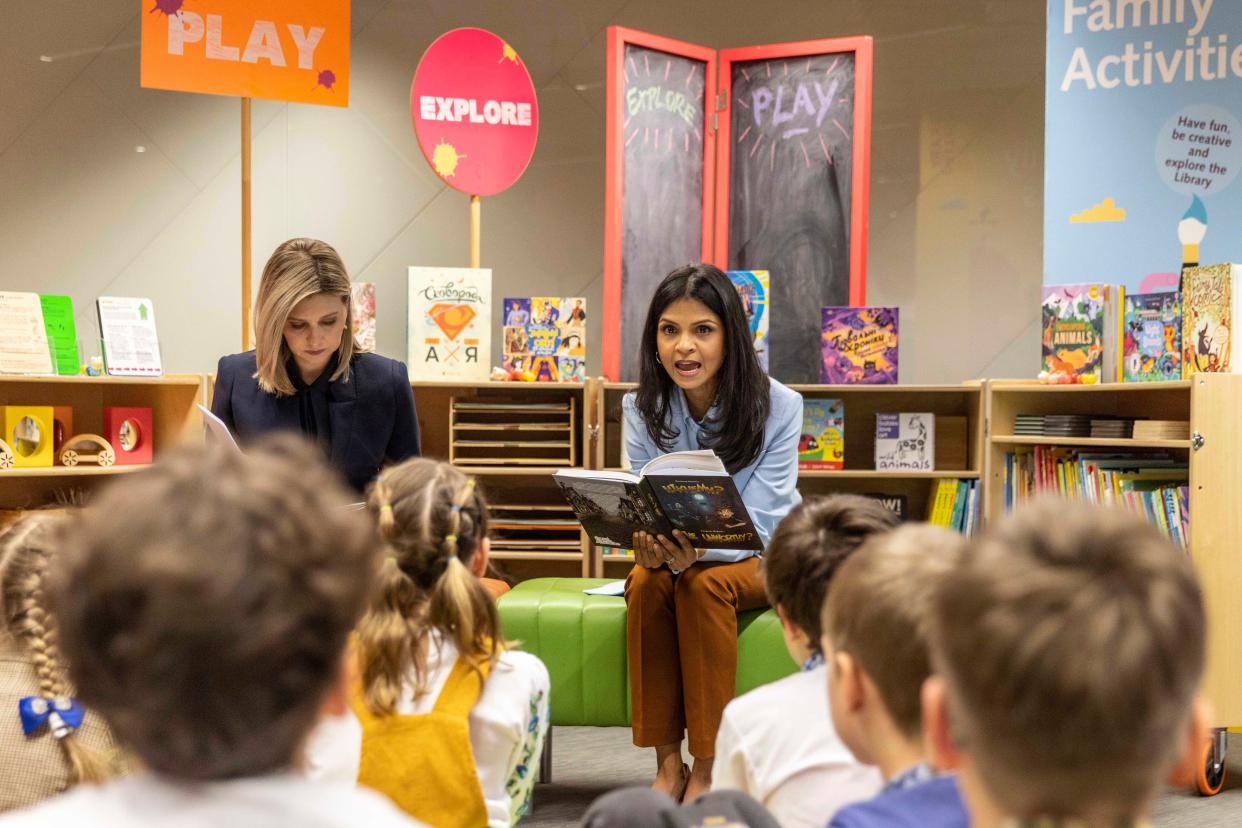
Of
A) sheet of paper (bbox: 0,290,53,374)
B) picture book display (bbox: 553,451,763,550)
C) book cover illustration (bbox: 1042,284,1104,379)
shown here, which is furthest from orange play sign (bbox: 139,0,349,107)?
book cover illustration (bbox: 1042,284,1104,379)

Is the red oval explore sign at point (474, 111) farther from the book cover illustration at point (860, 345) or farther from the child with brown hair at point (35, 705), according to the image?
the child with brown hair at point (35, 705)

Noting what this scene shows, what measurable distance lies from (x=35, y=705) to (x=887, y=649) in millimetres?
996

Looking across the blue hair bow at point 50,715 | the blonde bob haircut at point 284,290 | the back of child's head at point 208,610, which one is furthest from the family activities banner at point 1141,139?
Answer: the back of child's head at point 208,610

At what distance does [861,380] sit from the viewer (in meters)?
4.18

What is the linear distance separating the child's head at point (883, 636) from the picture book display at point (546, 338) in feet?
10.1

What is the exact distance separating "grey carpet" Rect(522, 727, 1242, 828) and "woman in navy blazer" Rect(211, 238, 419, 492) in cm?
94

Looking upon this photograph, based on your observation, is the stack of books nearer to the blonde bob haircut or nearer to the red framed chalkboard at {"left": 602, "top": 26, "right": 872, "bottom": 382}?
the red framed chalkboard at {"left": 602, "top": 26, "right": 872, "bottom": 382}

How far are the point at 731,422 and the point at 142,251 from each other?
286cm

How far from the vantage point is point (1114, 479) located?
349cm

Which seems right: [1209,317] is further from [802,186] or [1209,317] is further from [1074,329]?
[802,186]

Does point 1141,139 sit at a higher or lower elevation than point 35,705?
higher

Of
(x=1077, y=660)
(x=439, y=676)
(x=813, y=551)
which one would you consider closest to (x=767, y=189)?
(x=813, y=551)

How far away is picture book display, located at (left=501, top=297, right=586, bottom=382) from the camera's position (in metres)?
4.23

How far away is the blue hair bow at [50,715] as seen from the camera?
1.41 m
